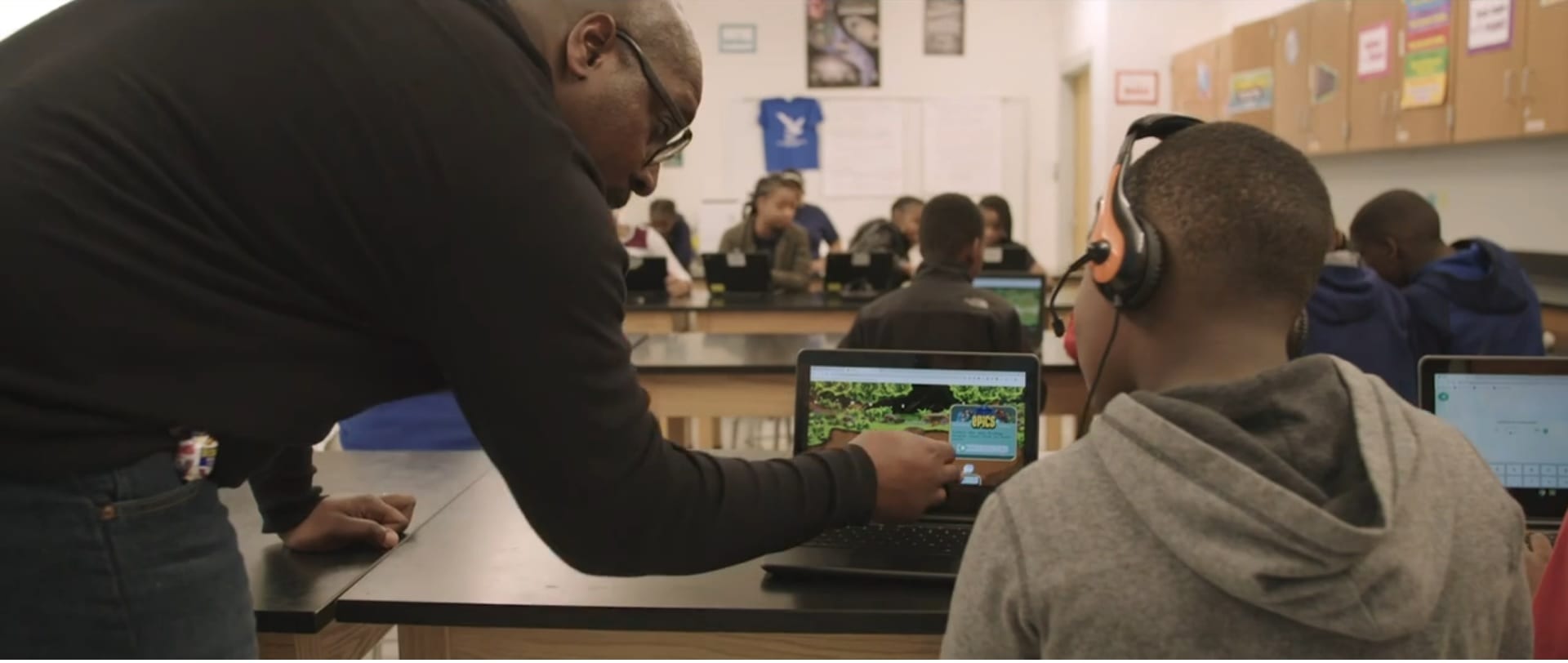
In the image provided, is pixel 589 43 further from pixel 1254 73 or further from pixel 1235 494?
pixel 1254 73

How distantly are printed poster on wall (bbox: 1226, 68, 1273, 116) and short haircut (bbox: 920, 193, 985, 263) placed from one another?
3637mm

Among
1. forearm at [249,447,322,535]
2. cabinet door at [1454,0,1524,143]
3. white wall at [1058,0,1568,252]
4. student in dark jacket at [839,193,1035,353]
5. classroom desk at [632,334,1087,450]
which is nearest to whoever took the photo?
forearm at [249,447,322,535]

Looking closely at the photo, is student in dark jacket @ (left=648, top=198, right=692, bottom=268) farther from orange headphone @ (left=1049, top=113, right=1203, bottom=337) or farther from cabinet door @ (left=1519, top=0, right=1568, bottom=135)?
orange headphone @ (left=1049, top=113, right=1203, bottom=337)

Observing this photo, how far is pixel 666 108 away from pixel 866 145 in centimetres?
791

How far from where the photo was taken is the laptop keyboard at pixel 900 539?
4.79ft

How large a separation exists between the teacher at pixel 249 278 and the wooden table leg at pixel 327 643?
13.4 inches

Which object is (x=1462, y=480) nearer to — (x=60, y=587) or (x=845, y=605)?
(x=845, y=605)

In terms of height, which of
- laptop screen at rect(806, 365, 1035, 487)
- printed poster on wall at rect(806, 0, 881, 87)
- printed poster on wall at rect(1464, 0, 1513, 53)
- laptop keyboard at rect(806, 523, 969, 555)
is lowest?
laptop keyboard at rect(806, 523, 969, 555)

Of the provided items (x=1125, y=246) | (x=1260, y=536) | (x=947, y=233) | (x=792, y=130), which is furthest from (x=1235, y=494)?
(x=792, y=130)

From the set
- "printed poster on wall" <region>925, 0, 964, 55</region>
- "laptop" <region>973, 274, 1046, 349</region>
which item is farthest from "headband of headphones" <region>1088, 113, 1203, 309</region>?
"printed poster on wall" <region>925, 0, 964, 55</region>

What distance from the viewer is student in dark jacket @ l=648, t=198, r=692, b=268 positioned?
752cm

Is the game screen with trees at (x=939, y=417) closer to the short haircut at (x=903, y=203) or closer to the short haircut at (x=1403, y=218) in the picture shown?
the short haircut at (x=1403, y=218)

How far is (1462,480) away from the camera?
2.69 ft

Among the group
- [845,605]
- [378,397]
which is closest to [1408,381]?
[845,605]
